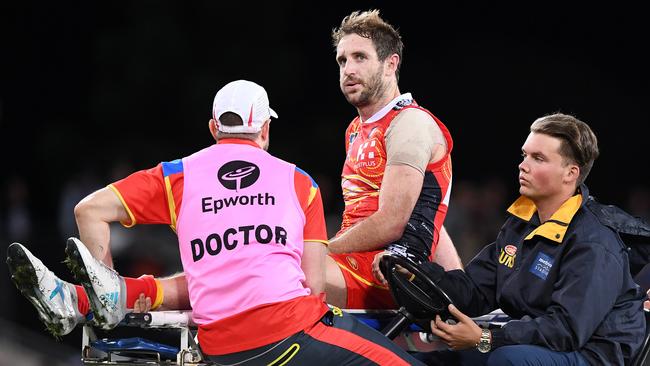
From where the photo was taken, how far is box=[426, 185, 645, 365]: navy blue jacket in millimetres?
3947

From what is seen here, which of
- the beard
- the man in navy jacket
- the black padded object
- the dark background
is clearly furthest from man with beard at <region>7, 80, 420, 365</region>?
the dark background

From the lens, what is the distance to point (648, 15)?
11531 millimetres

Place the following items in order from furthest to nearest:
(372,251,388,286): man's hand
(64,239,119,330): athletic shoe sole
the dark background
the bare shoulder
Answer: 1. the dark background
2. the bare shoulder
3. (372,251,388,286): man's hand
4. (64,239,119,330): athletic shoe sole

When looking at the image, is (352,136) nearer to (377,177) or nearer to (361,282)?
(377,177)

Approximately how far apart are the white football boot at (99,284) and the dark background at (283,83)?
21.2 feet

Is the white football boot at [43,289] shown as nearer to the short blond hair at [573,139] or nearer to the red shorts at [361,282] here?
the red shorts at [361,282]

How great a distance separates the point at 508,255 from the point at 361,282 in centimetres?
74

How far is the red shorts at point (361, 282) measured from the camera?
478 centimetres

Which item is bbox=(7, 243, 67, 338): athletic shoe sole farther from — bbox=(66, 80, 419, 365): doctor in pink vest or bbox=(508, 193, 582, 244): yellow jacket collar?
bbox=(508, 193, 582, 244): yellow jacket collar

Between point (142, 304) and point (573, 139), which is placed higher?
point (573, 139)

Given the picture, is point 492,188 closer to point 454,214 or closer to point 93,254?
point 454,214

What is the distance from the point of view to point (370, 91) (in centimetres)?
506

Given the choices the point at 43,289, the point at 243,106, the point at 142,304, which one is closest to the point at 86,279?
the point at 43,289

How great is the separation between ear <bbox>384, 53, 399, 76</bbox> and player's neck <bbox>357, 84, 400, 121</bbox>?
8 cm
